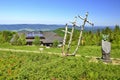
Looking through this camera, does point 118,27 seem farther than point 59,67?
Yes

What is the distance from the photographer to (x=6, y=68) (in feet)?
79.2

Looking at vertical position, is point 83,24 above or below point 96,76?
above

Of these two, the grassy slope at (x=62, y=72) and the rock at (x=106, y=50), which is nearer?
the grassy slope at (x=62, y=72)

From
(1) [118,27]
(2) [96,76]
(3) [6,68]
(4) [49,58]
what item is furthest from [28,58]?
(1) [118,27]

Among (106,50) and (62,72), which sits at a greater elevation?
(106,50)

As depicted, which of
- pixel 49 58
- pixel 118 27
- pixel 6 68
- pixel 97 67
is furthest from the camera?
pixel 118 27

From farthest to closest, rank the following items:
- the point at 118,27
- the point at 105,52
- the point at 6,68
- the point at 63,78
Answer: the point at 118,27 < the point at 105,52 < the point at 6,68 < the point at 63,78

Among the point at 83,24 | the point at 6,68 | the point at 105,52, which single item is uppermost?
the point at 83,24

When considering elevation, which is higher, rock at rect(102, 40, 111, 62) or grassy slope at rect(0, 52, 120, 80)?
rock at rect(102, 40, 111, 62)

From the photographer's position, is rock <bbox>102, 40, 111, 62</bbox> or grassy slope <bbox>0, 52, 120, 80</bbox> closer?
grassy slope <bbox>0, 52, 120, 80</bbox>

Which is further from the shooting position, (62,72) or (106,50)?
(106,50)

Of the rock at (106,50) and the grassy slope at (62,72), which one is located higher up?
the rock at (106,50)

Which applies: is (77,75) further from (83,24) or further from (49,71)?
(83,24)

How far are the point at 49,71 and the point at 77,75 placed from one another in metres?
2.96
